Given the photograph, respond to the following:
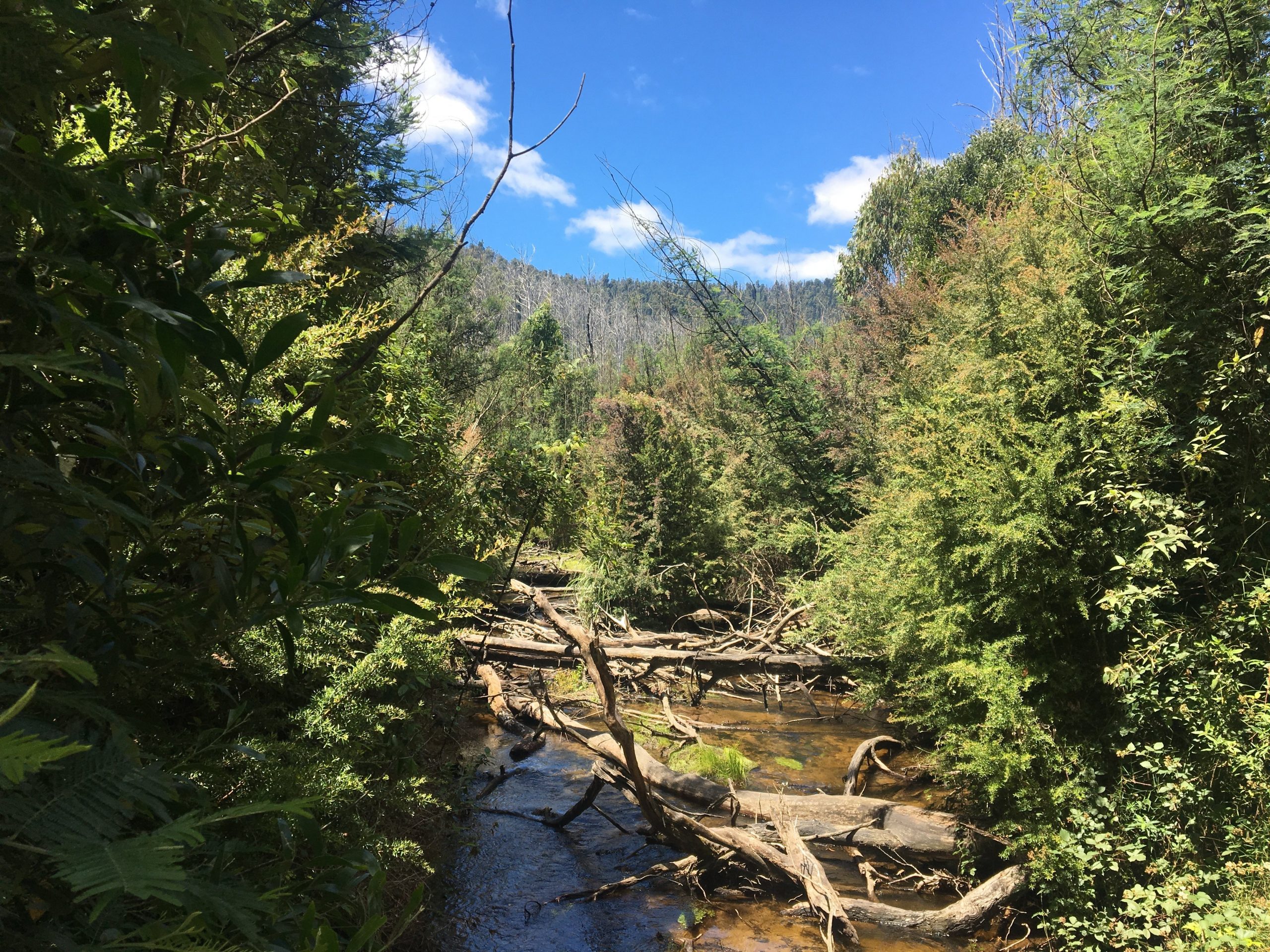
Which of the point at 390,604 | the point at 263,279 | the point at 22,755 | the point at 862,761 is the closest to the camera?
the point at 22,755

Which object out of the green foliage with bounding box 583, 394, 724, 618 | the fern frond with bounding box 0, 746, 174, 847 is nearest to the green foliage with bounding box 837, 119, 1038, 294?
the green foliage with bounding box 583, 394, 724, 618

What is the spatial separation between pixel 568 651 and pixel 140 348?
777 centimetres

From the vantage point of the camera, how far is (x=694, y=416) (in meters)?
20.8

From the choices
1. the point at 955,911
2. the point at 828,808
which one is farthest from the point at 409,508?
the point at 828,808

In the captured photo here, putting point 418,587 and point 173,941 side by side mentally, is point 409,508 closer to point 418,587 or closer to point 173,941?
point 418,587

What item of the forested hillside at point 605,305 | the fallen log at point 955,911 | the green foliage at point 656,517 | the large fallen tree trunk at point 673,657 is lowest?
the fallen log at point 955,911

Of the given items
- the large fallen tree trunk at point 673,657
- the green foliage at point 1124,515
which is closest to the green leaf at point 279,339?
the green foliage at point 1124,515

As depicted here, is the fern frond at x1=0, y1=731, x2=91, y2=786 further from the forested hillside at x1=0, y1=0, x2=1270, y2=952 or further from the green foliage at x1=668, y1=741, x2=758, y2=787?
the green foliage at x1=668, y1=741, x2=758, y2=787

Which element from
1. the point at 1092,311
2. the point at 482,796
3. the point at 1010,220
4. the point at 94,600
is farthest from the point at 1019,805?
the point at 1010,220

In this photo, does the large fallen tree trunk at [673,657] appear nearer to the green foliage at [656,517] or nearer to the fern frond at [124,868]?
the green foliage at [656,517]

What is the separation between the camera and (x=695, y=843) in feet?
18.5

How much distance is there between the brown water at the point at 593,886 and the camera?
5.02m

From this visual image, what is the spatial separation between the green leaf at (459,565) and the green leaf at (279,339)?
1.05 ft

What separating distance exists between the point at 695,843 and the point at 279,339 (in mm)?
5814
